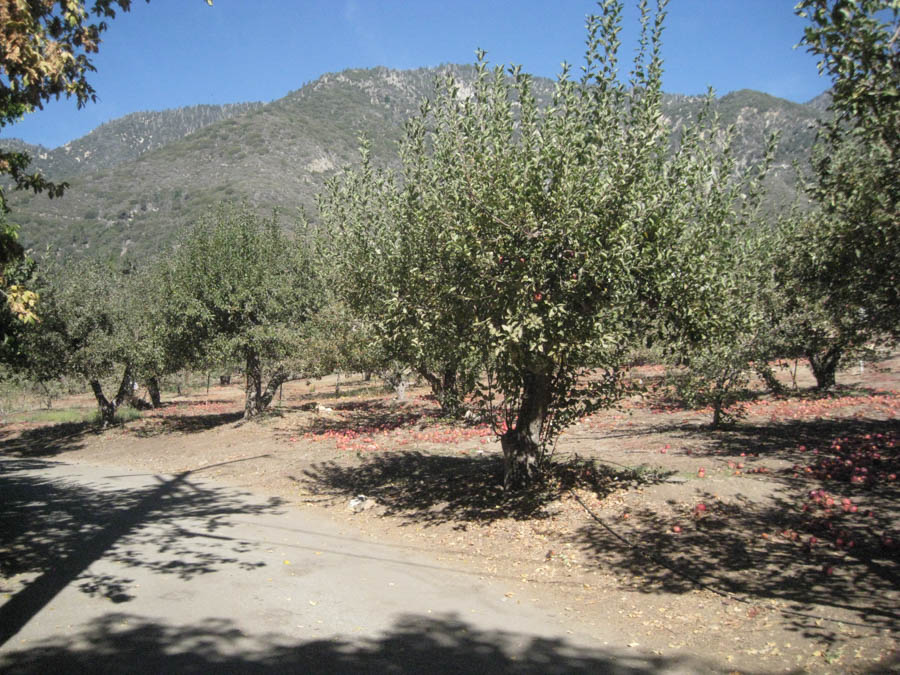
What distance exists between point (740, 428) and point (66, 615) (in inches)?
523

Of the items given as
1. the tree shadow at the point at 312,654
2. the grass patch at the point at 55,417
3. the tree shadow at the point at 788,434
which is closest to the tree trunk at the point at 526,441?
the tree shadow at the point at 788,434

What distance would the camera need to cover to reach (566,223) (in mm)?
7078

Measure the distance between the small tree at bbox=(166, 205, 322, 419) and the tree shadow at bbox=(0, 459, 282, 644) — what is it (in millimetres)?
6474

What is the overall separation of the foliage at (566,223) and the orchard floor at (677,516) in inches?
90.0

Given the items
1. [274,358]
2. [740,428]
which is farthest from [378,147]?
[740,428]

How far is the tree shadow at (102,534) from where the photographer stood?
688 cm

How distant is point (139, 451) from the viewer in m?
20.2

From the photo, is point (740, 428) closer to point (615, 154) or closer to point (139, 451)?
point (615, 154)

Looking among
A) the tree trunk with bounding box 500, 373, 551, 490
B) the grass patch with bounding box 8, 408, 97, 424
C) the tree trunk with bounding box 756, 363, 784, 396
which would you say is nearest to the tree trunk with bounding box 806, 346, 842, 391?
the tree trunk with bounding box 756, 363, 784, 396

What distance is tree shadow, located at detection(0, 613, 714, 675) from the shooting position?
4.84 m

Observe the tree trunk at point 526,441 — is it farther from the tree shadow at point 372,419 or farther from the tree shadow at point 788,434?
the tree shadow at point 372,419

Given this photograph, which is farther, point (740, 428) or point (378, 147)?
point (378, 147)

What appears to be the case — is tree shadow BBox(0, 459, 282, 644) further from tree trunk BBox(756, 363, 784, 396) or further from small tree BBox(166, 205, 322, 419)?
tree trunk BBox(756, 363, 784, 396)

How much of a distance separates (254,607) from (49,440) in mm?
23589
